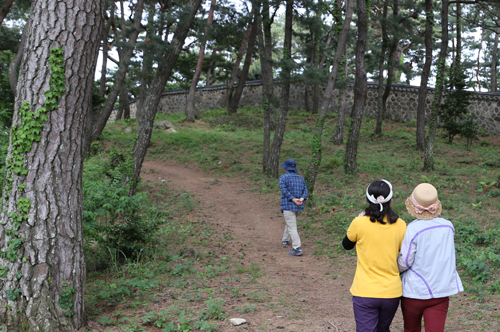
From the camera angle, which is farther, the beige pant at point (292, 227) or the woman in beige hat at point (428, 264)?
the beige pant at point (292, 227)

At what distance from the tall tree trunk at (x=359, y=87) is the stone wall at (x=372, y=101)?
19.4 ft

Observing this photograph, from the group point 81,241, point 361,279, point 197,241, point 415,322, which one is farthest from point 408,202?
point 197,241

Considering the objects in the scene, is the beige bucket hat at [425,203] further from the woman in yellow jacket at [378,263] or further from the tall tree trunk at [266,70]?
the tall tree trunk at [266,70]

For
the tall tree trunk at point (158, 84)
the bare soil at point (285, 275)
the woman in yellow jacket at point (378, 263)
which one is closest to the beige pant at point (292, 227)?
the bare soil at point (285, 275)

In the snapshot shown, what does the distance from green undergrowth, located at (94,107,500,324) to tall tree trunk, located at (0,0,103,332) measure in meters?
1.42

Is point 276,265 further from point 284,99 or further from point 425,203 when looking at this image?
point 284,99

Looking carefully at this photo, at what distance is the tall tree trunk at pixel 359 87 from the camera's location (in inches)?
515

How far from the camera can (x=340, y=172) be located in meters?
14.2

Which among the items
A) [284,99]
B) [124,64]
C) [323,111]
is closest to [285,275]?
[323,111]

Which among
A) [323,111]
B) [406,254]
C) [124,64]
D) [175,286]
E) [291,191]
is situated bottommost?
[175,286]

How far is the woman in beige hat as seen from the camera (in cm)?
307

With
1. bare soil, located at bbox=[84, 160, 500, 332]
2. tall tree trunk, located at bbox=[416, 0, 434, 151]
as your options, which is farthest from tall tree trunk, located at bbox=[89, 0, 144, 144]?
tall tree trunk, located at bbox=[416, 0, 434, 151]

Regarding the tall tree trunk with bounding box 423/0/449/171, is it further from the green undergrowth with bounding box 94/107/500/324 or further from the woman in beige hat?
the woman in beige hat

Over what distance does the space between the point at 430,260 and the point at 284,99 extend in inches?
465
